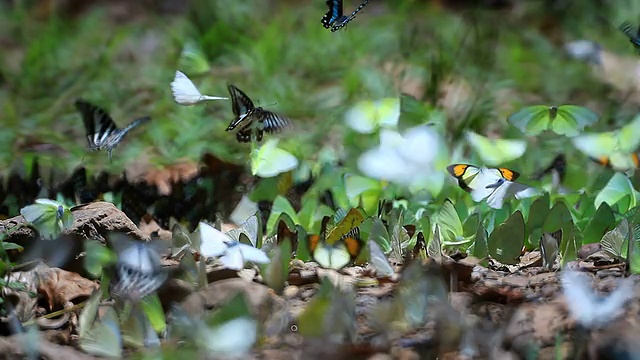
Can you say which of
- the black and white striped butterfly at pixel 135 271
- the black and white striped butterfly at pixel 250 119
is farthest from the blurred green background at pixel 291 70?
the black and white striped butterfly at pixel 135 271

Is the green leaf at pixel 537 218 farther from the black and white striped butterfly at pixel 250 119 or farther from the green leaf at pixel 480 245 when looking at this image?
the black and white striped butterfly at pixel 250 119

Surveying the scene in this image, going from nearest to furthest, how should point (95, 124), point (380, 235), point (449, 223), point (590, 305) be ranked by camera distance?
point (590, 305) → point (380, 235) → point (449, 223) → point (95, 124)

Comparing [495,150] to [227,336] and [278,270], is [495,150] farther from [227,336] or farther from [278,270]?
[227,336]

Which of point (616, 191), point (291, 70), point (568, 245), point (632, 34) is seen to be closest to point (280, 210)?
point (568, 245)

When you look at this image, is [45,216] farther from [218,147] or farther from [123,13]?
[123,13]

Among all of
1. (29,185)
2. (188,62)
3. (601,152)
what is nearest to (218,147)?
→ (188,62)
